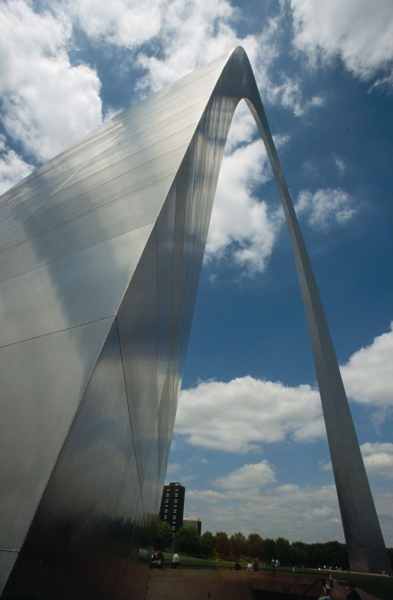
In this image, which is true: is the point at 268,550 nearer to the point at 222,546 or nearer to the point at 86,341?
the point at 222,546

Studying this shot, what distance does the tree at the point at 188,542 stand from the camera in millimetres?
105312

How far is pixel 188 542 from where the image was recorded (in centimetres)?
10575

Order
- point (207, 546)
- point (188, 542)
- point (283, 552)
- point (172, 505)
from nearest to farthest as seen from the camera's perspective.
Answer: point (188, 542)
point (207, 546)
point (283, 552)
point (172, 505)

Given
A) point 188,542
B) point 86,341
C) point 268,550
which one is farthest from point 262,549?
point 86,341

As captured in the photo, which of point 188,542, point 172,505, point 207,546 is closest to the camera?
point 188,542

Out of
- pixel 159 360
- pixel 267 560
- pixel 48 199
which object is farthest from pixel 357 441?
pixel 267 560

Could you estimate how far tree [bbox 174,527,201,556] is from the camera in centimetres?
10531

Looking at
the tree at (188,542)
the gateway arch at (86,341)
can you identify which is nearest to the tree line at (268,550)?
the tree at (188,542)

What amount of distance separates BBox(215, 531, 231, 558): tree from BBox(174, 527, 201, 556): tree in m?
24.4

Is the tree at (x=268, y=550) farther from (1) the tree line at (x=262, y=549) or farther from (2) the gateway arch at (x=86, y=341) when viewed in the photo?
(2) the gateway arch at (x=86, y=341)

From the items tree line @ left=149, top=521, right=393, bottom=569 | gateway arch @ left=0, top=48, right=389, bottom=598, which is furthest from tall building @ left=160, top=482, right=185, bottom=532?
gateway arch @ left=0, top=48, right=389, bottom=598

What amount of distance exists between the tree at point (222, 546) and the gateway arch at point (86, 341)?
494 ft

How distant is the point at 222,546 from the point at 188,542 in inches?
1494

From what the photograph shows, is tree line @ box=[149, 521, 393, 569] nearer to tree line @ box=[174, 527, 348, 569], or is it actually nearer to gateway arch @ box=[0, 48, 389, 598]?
tree line @ box=[174, 527, 348, 569]
